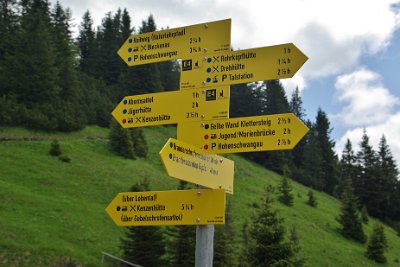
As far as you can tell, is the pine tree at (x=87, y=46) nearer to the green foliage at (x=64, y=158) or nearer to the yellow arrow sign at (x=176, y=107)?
the green foliage at (x=64, y=158)

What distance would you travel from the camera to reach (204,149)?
5734 mm

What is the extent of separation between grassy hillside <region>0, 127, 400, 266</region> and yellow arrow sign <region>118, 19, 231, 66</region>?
53.5 ft

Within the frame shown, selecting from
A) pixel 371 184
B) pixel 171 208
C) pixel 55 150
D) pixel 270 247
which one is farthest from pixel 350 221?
pixel 171 208

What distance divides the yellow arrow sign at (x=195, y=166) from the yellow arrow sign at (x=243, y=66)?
0.94m

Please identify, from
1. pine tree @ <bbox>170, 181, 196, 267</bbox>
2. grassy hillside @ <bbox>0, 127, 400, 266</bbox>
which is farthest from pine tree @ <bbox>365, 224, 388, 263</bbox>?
pine tree @ <bbox>170, 181, 196, 267</bbox>

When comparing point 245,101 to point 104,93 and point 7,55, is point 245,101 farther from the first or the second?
point 7,55

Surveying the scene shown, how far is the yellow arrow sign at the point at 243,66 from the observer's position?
5828mm

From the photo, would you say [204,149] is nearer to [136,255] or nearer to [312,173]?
[136,255]

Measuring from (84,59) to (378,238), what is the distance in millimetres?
73019

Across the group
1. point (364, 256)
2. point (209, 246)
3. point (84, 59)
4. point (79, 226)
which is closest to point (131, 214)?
point (209, 246)

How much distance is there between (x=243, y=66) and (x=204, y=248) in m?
2.30

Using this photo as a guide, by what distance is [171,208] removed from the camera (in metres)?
5.73

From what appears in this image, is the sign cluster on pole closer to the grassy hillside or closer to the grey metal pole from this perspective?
the grey metal pole

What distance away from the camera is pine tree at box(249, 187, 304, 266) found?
2019 cm
